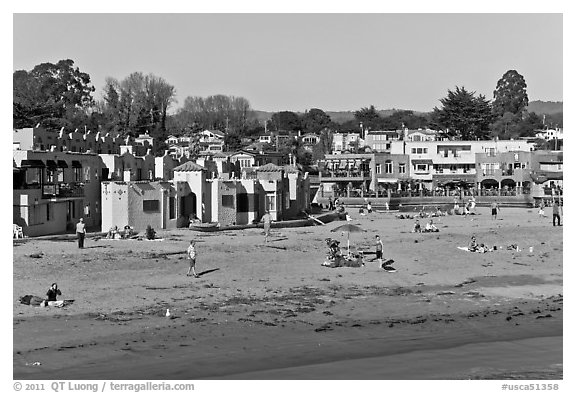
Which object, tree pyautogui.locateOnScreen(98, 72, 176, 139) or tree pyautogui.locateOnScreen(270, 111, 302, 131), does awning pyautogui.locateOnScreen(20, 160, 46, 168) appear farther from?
tree pyautogui.locateOnScreen(270, 111, 302, 131)

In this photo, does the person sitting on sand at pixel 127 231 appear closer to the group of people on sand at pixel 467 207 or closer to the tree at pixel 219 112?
the group of people on sand at pixel 467 207

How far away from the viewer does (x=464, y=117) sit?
3883 inches

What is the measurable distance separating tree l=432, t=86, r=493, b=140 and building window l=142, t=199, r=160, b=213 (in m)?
64.6

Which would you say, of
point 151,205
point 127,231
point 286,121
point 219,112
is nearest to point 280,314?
point 127,231

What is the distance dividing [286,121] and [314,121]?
5.09m

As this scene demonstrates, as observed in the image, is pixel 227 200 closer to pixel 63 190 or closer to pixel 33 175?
pixel 63 190

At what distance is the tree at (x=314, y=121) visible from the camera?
475 ft

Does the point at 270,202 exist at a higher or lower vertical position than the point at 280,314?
higher

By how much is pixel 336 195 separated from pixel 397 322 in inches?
1935

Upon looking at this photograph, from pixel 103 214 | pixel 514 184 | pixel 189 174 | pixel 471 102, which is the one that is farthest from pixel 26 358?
pixel 471 102

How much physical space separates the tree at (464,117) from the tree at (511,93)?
42222mm

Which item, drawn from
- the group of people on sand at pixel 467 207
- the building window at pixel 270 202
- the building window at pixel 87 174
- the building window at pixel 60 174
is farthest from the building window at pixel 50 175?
the group of people on sand at pixel 467 207

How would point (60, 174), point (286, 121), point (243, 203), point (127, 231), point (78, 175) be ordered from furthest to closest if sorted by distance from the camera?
1. point (286, 121)
2. point (243, 203)
3. point (78, 175)
4. point (60, 174)
5. point (127, 231)

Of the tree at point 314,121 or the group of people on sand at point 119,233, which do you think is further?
the tree at point 314,121
